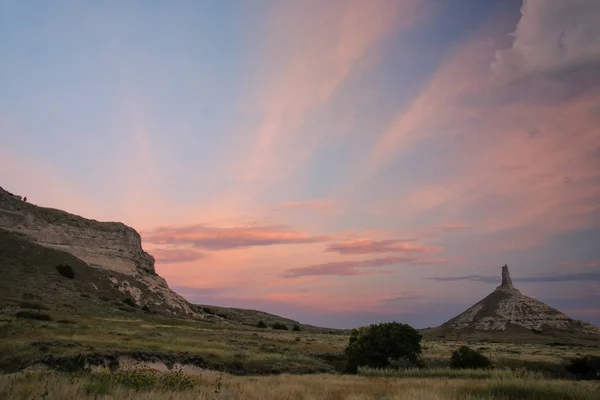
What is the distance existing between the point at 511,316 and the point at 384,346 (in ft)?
→ 384

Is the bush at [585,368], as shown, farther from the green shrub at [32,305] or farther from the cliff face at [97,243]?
the cliff face at [97,243]

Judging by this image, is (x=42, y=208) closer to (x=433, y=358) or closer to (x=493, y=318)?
(x=433, y=358)

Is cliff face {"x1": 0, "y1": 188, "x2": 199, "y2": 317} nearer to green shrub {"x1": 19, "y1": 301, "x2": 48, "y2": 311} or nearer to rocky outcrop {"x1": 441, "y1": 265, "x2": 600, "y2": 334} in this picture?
green shrub {"x1": 19, "y1": 301, "x2": 48, "y2": 311}

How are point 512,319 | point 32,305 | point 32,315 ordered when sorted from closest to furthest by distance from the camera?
point 32,315, point 32,305, point 512,319

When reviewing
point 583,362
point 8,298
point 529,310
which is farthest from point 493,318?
Answer: point 8,298

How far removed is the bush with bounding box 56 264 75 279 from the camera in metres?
74.7

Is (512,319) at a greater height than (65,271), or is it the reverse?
(512,319)

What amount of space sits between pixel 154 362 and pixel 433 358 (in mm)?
26435

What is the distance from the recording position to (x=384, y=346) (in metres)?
33.8

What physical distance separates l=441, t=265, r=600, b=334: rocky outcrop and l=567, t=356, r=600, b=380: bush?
94505 mm

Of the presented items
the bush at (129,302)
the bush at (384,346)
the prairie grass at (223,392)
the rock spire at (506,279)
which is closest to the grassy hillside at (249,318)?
the bush at (129,302)

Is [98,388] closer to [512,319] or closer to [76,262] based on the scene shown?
[76,262]

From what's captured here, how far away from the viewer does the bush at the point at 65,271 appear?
74.7 m

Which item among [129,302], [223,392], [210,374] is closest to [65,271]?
[129,302]
